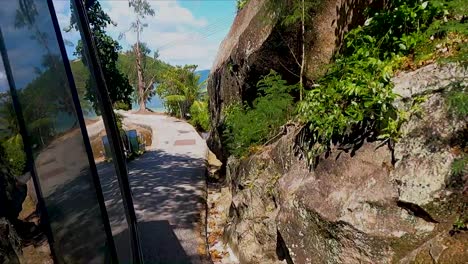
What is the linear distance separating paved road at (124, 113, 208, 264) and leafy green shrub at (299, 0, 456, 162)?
9.07 ft

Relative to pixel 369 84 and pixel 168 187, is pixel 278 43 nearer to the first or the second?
pixel 369 84

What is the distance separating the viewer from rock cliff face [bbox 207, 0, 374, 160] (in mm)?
5332

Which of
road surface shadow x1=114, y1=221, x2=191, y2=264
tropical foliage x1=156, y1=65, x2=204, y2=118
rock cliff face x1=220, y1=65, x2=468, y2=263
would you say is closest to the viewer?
rock cliff face x1=220, y1=65, x2=468, y2=263

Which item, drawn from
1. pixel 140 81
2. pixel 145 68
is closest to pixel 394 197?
pixel 140 81

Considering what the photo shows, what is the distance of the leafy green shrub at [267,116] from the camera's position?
211 inches

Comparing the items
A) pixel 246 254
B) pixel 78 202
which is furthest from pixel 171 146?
pixel 78 202

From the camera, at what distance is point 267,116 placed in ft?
18.2

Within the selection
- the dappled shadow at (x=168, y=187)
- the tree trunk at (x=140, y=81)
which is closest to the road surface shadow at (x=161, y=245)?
the dappled shadow at (x=168, y=187)

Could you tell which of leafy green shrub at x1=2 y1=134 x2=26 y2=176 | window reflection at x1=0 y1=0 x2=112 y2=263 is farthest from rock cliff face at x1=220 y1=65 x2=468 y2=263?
leafy green shrub at x1=2 y1=134 x2=26 y2=176

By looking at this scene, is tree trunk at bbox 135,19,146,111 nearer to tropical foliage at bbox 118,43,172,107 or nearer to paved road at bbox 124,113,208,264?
tropical foliage at bbox 118,43,172,107

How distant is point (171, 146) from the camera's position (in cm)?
1471

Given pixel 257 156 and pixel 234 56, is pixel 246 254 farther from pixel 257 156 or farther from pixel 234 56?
pixel 234 56

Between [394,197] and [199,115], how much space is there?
65.0 feet

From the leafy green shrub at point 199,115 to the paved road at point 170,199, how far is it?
7.11 meters
